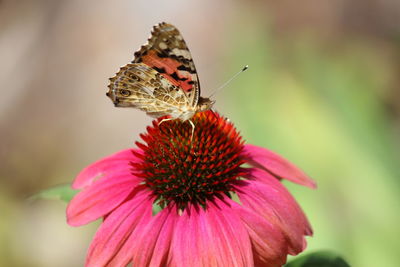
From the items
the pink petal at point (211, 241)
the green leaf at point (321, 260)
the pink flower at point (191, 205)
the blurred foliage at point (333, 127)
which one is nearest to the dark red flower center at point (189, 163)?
the pink flower at point (191, 205)

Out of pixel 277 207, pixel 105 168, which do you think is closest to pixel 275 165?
pixel 277 207

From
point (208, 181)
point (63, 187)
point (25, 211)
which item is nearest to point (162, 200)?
point (208, 181)

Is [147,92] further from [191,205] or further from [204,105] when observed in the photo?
[191,205]

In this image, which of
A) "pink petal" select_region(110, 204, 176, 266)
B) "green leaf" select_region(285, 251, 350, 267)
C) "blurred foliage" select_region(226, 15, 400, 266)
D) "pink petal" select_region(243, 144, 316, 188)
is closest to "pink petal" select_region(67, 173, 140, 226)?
"pink petal" select_region(110, 204, 176, 266)

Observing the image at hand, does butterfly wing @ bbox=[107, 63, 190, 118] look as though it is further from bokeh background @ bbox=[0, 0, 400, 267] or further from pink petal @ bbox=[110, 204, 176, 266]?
bokeh background @ bbox=[0, 0, 400, 267]

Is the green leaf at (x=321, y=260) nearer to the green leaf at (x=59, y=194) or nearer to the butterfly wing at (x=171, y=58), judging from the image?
the butterfly wing at (x=171, y=58)

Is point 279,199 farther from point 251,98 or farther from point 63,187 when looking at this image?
point 251,98

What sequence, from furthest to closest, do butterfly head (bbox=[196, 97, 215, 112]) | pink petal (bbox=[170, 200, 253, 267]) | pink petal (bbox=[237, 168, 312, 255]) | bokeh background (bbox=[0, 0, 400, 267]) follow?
bokeh background (bbox=[0, 0, 400, 267]), butterfly head (bbox=[196, 97, 215, 112]), pink petal (bbox=[237, 168, 312, 255]), pink petal (bbox=[170, 200, 253, 267])
